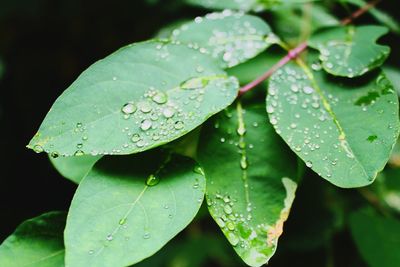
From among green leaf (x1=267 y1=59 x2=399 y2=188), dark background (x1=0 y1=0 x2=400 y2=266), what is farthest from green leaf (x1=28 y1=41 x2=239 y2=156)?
dark background (x1=0 y1=0 x2=400 y2=266)

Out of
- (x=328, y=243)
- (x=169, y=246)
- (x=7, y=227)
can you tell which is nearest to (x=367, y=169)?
(x=328, y=243)

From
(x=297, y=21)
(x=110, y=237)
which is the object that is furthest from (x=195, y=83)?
(x=297, y=21)

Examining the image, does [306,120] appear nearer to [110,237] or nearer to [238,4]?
[110,237]

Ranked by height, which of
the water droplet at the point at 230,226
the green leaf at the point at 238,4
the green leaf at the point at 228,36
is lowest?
the water droplet at the point at 230,226

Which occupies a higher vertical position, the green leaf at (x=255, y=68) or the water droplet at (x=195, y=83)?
the water droplet at (x=195, y=83)

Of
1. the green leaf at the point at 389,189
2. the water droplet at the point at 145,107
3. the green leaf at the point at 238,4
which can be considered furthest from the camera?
the green leaf at the point at 389,189

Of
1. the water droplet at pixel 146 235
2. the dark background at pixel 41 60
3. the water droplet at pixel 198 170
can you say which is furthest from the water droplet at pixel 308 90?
the dark background at pixel 41 60

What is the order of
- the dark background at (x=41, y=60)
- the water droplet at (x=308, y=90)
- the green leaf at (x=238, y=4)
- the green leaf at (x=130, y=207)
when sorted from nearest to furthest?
the green leaf at (x=130, y=207) < the water droplet at (x=308, y=90) < the green leaf at (x=238, y=4) < the dark background at (x=41, y=60)

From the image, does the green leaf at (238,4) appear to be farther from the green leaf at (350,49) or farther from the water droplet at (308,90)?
the water droplet at (308,90)

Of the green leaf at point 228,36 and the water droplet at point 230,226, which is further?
the green leaf at point 228,36
